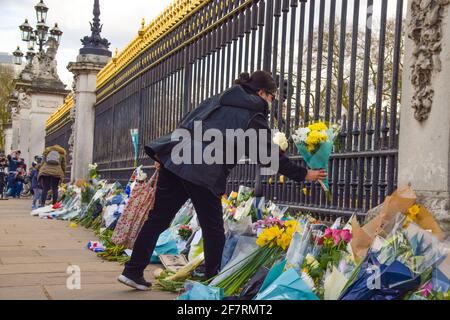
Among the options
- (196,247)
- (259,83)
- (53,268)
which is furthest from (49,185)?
(259,83)

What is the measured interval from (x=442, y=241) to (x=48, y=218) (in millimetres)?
10238

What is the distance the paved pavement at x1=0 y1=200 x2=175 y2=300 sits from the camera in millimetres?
4898

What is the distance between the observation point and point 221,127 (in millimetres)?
4754

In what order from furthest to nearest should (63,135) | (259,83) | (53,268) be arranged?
(63,135)
(53,268)
(259,83)

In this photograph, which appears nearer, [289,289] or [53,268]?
[289,289]

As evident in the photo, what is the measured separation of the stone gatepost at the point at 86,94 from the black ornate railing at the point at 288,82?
2.81 metres

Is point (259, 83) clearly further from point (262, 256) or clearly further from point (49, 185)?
point (49, 185)

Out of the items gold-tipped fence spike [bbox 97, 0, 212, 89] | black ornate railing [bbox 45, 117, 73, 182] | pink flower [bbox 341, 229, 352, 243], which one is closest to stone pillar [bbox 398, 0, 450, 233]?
pink flower [bbox 341, 229, 352, 243]

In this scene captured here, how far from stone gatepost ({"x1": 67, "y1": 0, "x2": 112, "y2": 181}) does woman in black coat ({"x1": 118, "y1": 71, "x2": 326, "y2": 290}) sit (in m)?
11.0

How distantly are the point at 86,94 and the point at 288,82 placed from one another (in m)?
10.5

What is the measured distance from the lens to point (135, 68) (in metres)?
12.1

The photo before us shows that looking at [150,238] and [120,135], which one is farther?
[120,135]

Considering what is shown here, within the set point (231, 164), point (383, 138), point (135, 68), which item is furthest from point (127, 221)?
point (135, 68)
